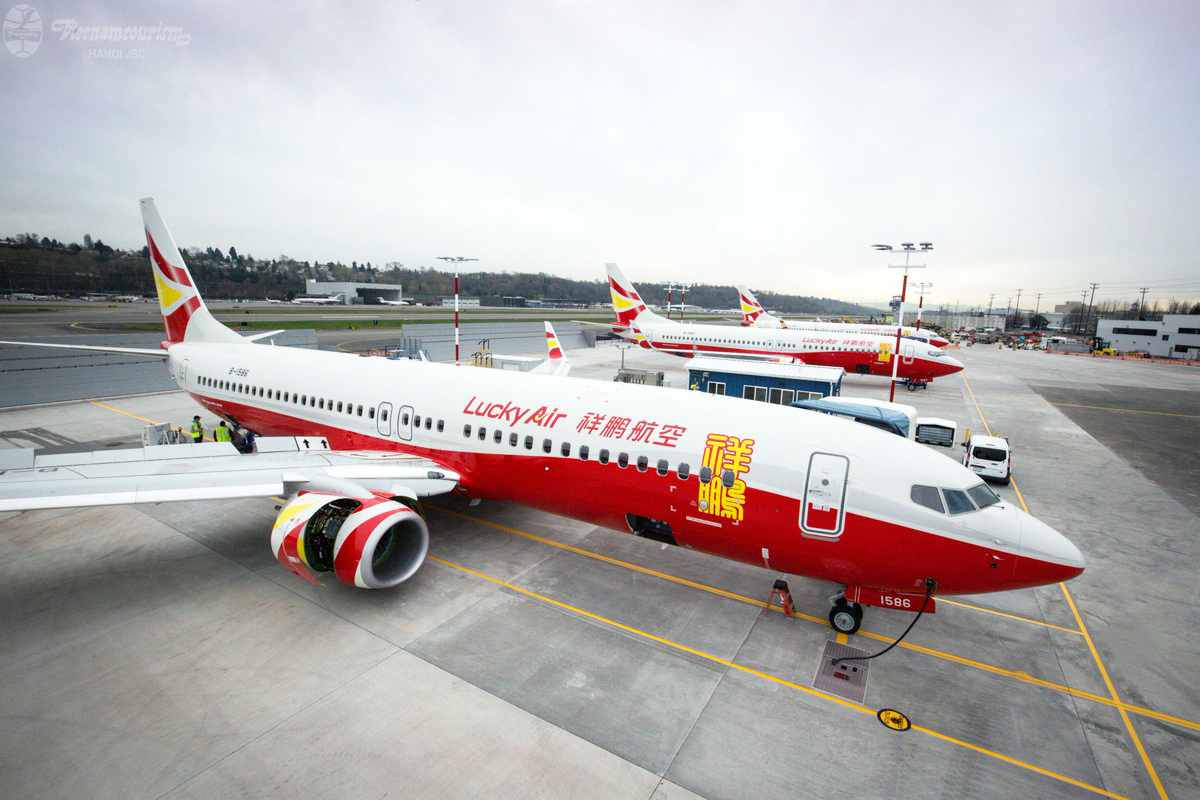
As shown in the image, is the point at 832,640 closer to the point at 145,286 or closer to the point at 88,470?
the point at 88,470

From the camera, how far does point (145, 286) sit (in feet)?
203

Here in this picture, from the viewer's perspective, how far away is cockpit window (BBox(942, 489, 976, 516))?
8.44 metres

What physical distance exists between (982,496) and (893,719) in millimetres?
3897

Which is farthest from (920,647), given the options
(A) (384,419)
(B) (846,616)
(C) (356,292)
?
(C) (356,292)

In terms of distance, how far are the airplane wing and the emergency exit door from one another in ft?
26.7

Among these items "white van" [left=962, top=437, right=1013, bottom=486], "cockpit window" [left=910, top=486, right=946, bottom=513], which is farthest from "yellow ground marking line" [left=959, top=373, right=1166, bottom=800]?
"white van" [left=962, top=437, right=1013, bottom=486]

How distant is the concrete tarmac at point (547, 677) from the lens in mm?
6820

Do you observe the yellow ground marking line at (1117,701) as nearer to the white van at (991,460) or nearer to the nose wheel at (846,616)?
the nose wheel at (846,616)

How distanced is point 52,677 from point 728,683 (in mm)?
10847

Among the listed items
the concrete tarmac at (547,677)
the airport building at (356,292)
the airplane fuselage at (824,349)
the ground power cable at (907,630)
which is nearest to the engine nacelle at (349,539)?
the concrete tarmac at (547,677)

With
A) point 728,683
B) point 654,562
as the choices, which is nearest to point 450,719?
point 728,683

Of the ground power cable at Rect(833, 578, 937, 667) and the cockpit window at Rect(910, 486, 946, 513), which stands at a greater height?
the cockpit window at Rect(910, 486, 946, 513)

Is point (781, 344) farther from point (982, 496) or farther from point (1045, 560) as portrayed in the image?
point (1045, 560)

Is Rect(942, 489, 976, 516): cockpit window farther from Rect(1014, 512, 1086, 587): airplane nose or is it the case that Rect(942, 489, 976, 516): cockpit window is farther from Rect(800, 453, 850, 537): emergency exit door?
Rect(800, 453, 850, 537): emergency exit door
